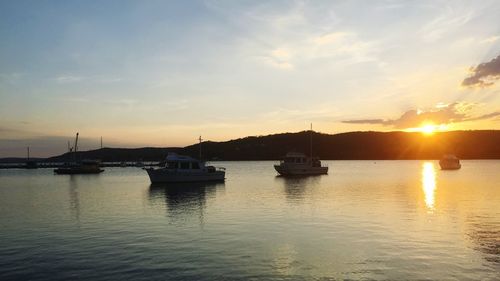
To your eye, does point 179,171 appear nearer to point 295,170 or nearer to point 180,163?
point 180,163

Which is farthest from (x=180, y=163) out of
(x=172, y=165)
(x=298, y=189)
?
(x=298, y=189)

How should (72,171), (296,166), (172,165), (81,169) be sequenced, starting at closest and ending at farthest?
(172,165) → (296,166) → (72,171) → (81,169)

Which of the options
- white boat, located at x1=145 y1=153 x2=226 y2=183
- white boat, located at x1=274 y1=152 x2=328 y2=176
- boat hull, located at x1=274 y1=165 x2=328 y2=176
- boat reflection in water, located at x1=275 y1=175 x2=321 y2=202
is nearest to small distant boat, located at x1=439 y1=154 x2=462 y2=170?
white boat, located at x1=274 y1=152 x2=328 y2=176

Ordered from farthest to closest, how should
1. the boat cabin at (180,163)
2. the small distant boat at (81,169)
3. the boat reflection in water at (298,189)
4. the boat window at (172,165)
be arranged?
the small distant boat at (81,169) < the boat window at (172,165) < the boat cabin at (180,163) < the boat reflection in water at (298,189)

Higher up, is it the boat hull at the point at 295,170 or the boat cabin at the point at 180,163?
the boat cabin at the point at 180,163

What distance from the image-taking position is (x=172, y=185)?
78688 mm

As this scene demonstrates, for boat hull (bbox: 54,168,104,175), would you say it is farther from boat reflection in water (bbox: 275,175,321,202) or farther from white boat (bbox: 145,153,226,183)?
boat reflection in water (bbox: 275,175,321,202)

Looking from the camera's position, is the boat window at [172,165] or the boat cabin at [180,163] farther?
the boat window at [172,165]

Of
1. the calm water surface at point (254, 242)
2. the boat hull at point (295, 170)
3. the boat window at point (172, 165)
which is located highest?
the boat window at point (172, 165)

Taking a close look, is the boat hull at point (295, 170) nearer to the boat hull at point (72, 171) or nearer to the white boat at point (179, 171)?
the white boat at point (179, 171)

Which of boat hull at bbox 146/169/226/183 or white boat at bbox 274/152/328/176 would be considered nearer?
boat hull at bbox 146/169/226/183

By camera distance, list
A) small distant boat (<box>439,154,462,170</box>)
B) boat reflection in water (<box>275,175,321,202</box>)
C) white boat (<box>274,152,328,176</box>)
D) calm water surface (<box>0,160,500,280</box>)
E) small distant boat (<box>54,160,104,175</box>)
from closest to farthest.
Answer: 1. calm water surface (<box>0,160,500,280</box>)
2. boat reflection in water (<box>275,175,321,202</box>)
3. white boat (<box>274,152,328,176</box>)
4. small distant boat (<box>54,160,104,175</box>)
5. small distant boat (<box>439,154,462,170</box>)

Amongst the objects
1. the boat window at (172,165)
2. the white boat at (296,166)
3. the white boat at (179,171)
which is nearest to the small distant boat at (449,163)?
the white boat at (296,166)

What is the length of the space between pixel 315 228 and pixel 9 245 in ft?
64.1
